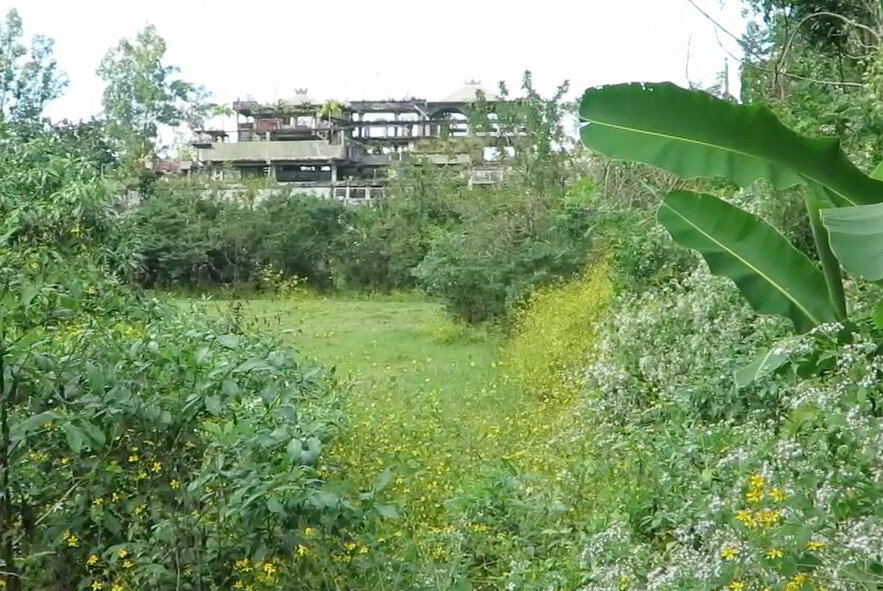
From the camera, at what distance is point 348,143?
952cm

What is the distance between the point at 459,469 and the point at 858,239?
173 centimetres

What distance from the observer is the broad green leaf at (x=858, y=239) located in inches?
47.2

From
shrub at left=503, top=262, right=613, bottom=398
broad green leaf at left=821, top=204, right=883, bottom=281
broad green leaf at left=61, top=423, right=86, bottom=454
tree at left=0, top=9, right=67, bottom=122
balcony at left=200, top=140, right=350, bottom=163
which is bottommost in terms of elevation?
shrub at left=503, top=262, right=613, bottom=398

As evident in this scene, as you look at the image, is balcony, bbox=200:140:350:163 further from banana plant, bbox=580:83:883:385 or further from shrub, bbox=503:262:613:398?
banana plant, bbox=580:83:883:385

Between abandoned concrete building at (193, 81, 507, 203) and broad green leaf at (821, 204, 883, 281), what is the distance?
7104 millimetres

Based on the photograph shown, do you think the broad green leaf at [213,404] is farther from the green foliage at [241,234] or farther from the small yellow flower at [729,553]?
the green foliage at [241,234]

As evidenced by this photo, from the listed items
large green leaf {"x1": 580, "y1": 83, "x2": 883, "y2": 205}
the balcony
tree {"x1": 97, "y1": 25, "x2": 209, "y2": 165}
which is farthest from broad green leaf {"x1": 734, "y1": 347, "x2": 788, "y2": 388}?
the balcony

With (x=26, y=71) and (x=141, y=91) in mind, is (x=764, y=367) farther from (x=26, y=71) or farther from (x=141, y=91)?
(x=141, y=91)

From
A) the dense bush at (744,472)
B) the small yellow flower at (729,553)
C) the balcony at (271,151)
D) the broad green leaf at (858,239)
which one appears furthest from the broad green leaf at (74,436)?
the balcony at (271,151)

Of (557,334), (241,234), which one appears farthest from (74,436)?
(241,234)

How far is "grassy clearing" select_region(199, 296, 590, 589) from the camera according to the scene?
6.19ft

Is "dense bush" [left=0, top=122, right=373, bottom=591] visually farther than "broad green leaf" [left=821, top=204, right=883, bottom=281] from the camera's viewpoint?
Yes

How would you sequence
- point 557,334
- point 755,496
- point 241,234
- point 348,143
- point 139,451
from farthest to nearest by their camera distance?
point 348,143
point 241,234
point 557,334
point 139,451
point 755,496

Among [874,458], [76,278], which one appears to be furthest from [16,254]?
[874,458]
